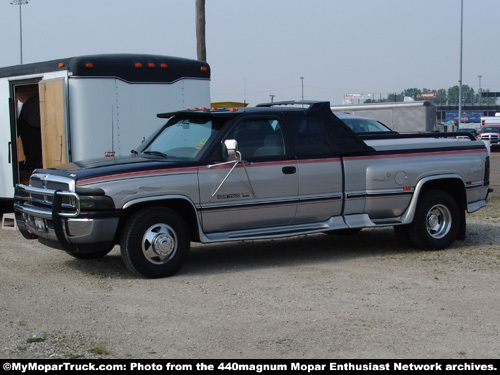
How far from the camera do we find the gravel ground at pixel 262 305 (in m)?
5.25

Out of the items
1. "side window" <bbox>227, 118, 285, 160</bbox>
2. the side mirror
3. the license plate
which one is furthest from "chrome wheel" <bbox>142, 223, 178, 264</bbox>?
"side window" <bbox>227, 118, 285, 160</bbox>

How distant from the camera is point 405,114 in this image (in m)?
27.5

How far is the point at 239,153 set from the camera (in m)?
7.84

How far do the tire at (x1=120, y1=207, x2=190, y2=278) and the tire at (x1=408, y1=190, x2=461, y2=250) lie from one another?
3.15 metres

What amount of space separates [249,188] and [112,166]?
154 centimetres

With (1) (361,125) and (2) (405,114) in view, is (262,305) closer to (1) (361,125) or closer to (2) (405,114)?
(1) (361,125)

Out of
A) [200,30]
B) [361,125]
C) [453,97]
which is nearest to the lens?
[361,125]

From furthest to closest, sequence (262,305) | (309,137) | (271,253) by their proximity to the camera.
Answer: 1. (271,253)
2. (309,137)
3. (262,305)

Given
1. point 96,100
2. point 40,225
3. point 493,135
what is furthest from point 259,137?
point 493,135

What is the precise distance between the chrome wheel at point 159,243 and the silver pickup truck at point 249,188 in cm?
1
